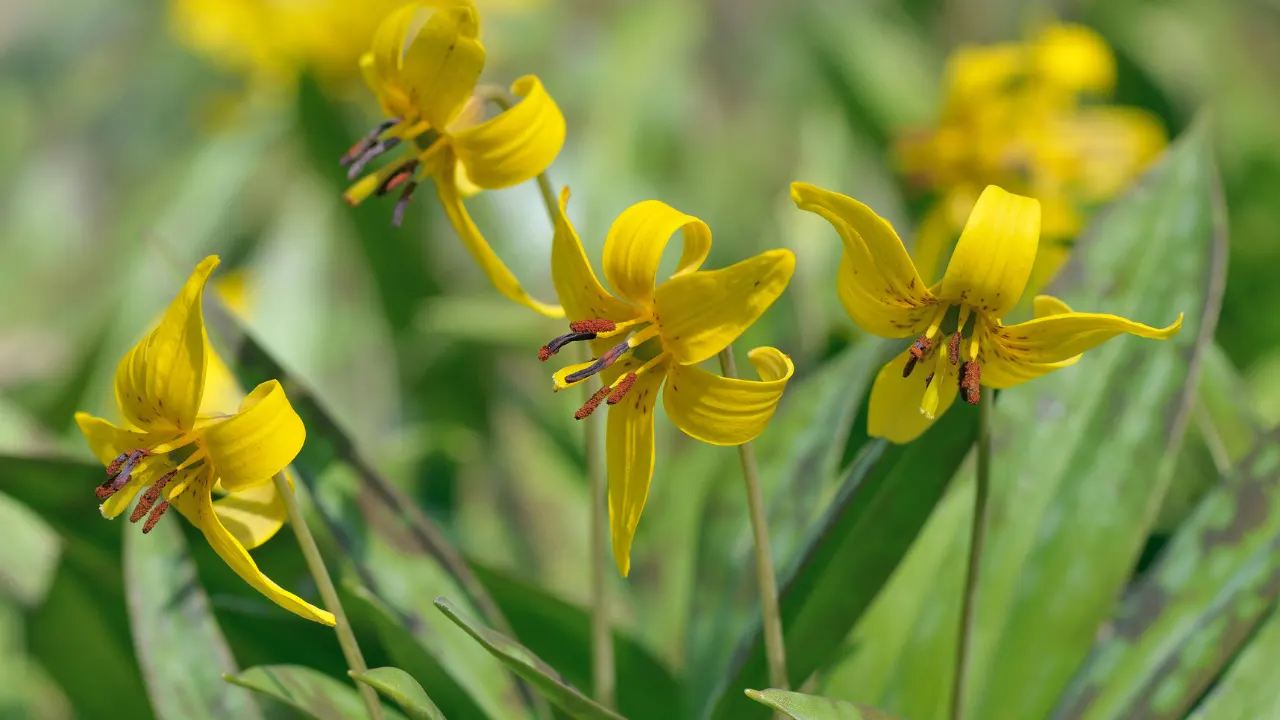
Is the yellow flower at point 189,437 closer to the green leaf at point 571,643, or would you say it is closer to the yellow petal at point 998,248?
the yellow petal at point 998,248

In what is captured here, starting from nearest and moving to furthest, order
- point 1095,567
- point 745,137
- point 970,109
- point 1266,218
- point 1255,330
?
point 1095,567 < point 970,109 < point 1255,330 < point 1266,218 < point 745,137

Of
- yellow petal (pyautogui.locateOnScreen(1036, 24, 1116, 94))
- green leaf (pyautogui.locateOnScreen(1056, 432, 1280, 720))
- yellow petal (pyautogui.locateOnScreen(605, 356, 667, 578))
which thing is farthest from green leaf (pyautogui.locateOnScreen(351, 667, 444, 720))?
yellow petal (pyautogui.locateOnScreen(1036, 24, 1116, 94))

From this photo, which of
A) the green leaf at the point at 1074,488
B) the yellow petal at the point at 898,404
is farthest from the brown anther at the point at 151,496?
the green leaf at the point at 1074,488

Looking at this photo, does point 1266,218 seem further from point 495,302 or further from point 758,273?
point 758,273

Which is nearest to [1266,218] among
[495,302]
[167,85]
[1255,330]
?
[1255,330]

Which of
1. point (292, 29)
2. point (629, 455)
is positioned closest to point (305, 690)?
point (629, 455)
